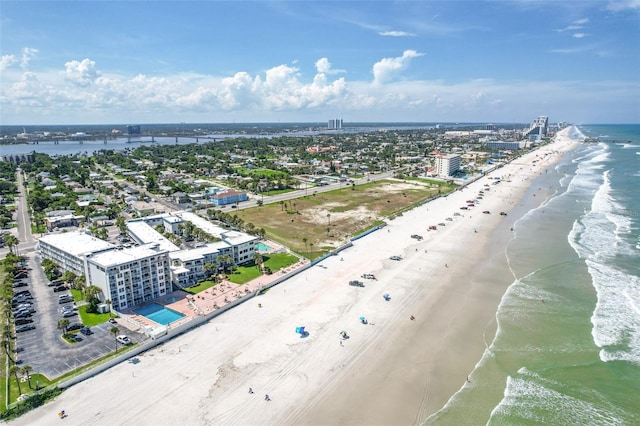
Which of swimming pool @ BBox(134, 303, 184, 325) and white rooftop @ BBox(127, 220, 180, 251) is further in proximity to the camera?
white rooftop @ BBox(127, 220, 180, 251)

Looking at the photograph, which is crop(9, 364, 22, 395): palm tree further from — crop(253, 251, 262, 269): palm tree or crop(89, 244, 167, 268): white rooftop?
crop(253, 251, 262, 269): palm tree

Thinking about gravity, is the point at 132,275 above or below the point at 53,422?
above

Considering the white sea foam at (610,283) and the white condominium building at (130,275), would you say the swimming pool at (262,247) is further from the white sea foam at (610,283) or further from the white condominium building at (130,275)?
the white sea foam at (610,283)

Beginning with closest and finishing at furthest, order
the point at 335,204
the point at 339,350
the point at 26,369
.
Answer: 1. the point at 26,369
2. the point at 339,350
3. the point at 335,204

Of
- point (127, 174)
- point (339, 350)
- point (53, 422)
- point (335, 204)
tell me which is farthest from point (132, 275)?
point (127, 174)

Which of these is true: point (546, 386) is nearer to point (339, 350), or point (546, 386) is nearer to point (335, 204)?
point (339, 350)

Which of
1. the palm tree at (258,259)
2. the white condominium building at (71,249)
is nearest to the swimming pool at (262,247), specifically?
the palm tree at (258,259)

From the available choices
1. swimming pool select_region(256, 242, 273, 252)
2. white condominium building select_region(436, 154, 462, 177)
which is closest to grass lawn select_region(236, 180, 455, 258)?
swimming pool select_region(256, 242, 273, 252)
